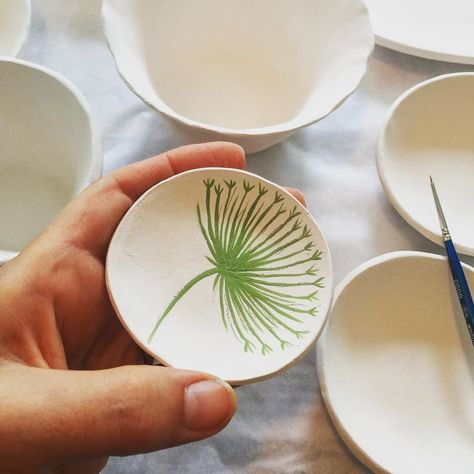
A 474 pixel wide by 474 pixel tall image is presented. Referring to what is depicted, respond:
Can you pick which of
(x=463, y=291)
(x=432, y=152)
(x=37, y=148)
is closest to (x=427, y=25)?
(x=432, y=152)

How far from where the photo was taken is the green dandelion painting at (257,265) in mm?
448

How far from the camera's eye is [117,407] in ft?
1.19

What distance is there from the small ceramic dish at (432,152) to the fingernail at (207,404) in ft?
0.79

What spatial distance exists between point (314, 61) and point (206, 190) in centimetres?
20

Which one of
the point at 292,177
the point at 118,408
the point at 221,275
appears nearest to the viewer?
the point at 118,408

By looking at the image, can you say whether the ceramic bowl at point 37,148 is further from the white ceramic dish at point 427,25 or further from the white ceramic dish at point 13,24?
the white ceramic dish at point 427,25

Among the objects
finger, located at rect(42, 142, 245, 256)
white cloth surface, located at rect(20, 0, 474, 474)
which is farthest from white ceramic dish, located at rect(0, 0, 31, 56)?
finger, located at rect(42, 142, 245, 256)

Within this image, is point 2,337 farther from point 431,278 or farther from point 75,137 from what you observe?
point 431,278

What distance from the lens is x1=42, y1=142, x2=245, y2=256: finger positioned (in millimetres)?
467

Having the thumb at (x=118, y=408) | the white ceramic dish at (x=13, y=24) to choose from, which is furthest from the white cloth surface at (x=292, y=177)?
the thumb at (x=118, y=408)

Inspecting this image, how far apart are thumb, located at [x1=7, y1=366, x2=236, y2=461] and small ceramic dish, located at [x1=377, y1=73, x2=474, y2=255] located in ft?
0.84

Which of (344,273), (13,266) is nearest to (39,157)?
(13,266)

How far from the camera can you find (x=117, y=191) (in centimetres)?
48

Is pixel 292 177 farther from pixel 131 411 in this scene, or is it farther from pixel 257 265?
pixel 131 411
